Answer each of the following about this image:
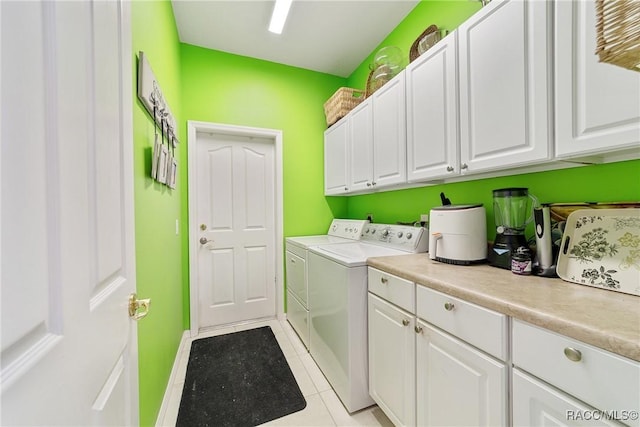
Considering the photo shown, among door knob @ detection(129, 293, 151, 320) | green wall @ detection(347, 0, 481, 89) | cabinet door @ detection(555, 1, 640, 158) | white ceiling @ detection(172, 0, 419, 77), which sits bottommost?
door knob @ detection(129, 293, 151, 320)

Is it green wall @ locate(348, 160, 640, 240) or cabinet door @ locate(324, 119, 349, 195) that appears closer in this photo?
green wall @ locate(348, 160, 640, 240)

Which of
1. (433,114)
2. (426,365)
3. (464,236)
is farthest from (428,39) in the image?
(426,365)

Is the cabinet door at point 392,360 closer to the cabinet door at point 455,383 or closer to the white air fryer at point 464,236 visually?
the cabinet door at point 455,383

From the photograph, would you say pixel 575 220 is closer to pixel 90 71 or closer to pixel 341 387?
pixel 341 387

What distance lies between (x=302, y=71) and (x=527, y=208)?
2629mm

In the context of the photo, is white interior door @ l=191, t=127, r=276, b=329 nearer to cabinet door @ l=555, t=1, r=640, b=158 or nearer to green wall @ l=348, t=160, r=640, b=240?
green wall @ l=348, t=160, r=640, b=240

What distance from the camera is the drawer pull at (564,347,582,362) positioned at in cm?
64

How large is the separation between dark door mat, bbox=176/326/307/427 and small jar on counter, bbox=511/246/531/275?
146cm

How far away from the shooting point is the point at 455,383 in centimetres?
96

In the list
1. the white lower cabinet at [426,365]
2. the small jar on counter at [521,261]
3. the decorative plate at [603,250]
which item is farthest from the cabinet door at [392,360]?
the decorative plate at [603,250]

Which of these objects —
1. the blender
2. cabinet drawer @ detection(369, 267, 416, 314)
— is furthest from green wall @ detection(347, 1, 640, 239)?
cabinet drawer @ detection(369, 267, 416, 314)

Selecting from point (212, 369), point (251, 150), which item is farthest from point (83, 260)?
point (251, 150)

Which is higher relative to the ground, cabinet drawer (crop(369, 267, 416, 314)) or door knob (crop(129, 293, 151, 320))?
door knob (crop(129, 293, 151, 320))

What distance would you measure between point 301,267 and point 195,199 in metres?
1.27
